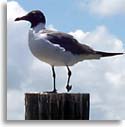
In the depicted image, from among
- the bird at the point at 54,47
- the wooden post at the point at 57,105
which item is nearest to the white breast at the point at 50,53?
the bird at the point at 54,47

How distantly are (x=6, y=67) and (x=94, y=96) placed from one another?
0.35 metres

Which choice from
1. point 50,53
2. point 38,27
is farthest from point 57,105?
point 38,27

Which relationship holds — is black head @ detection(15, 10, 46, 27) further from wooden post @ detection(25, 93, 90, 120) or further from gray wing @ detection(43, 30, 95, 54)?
wooden post @ detection(25, 93, 90, 120)

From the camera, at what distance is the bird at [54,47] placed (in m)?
1.34

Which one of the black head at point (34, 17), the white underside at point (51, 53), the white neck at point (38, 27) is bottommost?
the white underside at point (51, 53)

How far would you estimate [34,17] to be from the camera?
1381 millimetres

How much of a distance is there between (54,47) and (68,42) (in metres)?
0.06

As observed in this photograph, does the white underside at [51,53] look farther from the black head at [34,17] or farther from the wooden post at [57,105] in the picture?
the wooden post at [57,105]

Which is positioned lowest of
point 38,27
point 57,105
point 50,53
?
point 57,105

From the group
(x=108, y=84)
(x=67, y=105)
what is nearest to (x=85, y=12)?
(x=108, y=84)

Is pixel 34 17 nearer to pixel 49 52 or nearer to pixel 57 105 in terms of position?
pixel 49 52

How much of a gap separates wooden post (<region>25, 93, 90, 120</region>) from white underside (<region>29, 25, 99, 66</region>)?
0.20 m

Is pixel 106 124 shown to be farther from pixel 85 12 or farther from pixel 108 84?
pixel 85 12

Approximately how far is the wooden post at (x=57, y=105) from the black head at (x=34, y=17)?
0.32m
